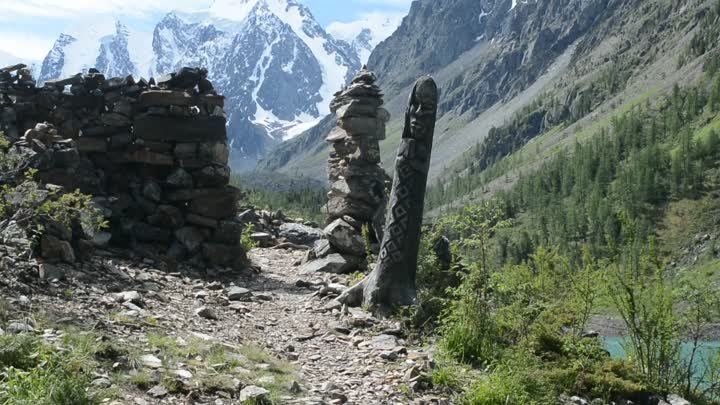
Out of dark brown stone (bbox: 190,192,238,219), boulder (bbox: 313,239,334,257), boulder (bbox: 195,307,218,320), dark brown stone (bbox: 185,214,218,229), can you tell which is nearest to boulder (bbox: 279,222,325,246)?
boulder (bbox: 313,239,334,257)

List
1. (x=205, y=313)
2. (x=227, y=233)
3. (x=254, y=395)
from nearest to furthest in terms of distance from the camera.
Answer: (x=254, y=395), (x=205, y=313), (x=227, y=233)

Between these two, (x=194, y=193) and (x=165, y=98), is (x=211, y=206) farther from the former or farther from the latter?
(x=165, y=98)

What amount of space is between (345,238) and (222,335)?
24.9 feet

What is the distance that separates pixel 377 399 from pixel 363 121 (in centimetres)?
1240

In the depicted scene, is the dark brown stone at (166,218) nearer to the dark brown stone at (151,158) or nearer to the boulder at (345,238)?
the dark brown stone at (151,158)

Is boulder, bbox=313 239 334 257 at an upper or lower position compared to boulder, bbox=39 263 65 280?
upper

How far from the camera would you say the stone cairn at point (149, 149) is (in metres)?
17.2

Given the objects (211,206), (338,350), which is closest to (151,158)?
(211,206)

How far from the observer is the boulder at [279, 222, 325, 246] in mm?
25031

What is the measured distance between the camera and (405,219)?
13.3 m

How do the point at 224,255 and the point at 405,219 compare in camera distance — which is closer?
the point at 405,219

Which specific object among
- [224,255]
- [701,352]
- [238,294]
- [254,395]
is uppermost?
[224,255]

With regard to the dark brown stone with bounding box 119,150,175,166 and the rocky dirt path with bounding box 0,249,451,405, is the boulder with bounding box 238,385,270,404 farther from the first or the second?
the dark brown stone with bounding box 119,150,175,166

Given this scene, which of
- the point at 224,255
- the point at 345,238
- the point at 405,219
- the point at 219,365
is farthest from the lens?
the point at 345,238
